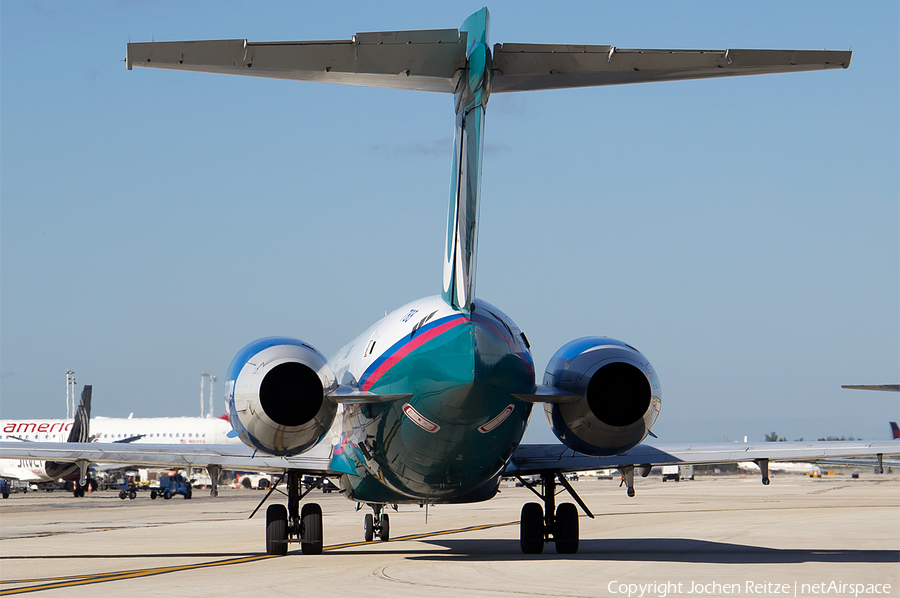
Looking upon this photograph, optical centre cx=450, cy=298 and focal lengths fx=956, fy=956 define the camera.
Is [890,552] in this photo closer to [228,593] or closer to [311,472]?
[311,472]

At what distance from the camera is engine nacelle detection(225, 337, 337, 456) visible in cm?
1288

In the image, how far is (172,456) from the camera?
16797mm

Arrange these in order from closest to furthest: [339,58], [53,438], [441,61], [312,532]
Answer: [339,58] → [441,61] → [312,532] → [53,438]

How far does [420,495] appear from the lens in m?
13.8

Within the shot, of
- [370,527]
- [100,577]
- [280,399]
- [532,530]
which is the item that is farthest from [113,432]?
[280,399]

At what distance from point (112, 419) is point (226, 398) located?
6769 centimetres

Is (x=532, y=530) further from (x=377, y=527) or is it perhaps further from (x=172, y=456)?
(x=172, y=456)

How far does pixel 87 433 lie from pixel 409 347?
49.0 m

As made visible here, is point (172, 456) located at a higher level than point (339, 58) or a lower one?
lower

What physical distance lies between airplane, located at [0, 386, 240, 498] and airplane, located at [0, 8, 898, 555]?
121ft

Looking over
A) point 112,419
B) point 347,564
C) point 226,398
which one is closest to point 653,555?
point 347,564

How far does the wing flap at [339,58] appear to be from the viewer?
967 centimetres

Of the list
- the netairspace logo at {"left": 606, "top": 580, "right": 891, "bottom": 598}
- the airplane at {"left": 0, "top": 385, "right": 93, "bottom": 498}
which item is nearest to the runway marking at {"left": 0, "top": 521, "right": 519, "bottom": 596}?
the netairspace logo at {"left": 606, "top": 580, "right": 891, "bottom": 598}

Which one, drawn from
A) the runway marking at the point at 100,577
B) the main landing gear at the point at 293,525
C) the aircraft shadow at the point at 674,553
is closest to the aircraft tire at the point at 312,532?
the main landing gear at the point at 293,525
